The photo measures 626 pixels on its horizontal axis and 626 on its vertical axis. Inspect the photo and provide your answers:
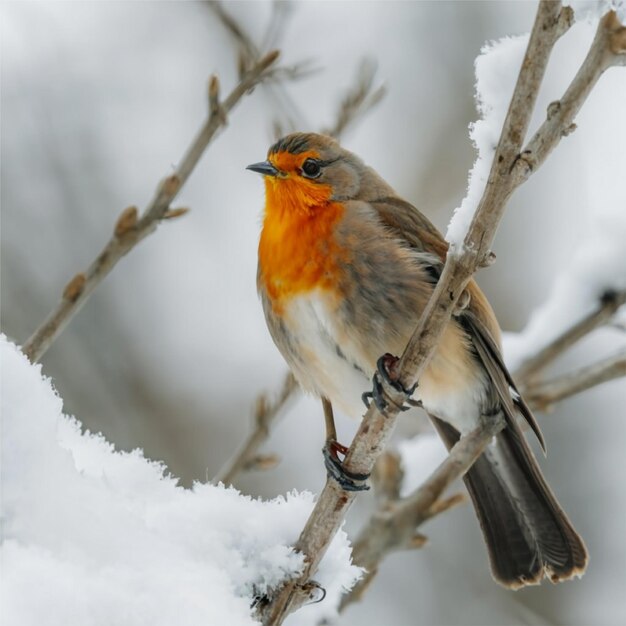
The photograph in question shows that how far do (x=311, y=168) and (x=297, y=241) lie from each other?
65cm

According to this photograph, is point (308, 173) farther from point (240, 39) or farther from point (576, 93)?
point (576, 93)

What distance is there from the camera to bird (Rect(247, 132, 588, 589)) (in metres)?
3.43

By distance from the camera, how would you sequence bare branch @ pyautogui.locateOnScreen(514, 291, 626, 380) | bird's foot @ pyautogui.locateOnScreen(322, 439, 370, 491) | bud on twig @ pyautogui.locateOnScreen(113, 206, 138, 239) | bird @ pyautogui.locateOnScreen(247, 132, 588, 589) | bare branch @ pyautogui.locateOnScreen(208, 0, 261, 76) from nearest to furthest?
bird's foot @ pyautogui.locateOnScreen(322, 439, 370, 491) → bud on twig @ pyautogui.locateOnScreen(113, 206, 138, 239) → bare branch @ pyautogui.locateOnScreen(208, 0, 261, 76) → bird @ pyautogui.locateOnScreen(247, 132, 588, 589) → bare branch @ pyautogui.locateOnScreen(514, 291, 626, 380)

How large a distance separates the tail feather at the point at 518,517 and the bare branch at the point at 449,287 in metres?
1.38

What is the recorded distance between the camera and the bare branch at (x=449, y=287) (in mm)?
1807

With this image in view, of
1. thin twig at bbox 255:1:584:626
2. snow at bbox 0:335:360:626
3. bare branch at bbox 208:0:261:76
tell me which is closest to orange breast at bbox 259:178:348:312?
bare branch at bbox 208:0:261:76

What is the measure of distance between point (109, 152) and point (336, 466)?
531cm

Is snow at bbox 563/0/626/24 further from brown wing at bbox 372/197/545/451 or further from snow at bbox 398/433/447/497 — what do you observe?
snow at bbox 398/433/447/497

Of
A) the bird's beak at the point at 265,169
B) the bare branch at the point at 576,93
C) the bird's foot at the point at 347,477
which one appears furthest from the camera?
the bird's beak at the point at 265,169

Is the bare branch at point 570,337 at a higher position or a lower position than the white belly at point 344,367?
higher

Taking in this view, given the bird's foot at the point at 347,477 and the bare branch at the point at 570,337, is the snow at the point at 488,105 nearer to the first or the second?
the bird's foot at the point at 347,477

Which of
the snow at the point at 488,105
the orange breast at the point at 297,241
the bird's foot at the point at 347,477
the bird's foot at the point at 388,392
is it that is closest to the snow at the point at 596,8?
the snow at the point at 488,105

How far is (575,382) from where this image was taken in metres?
3.52

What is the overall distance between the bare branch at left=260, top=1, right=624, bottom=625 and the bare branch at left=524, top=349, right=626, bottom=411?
1280 mm
